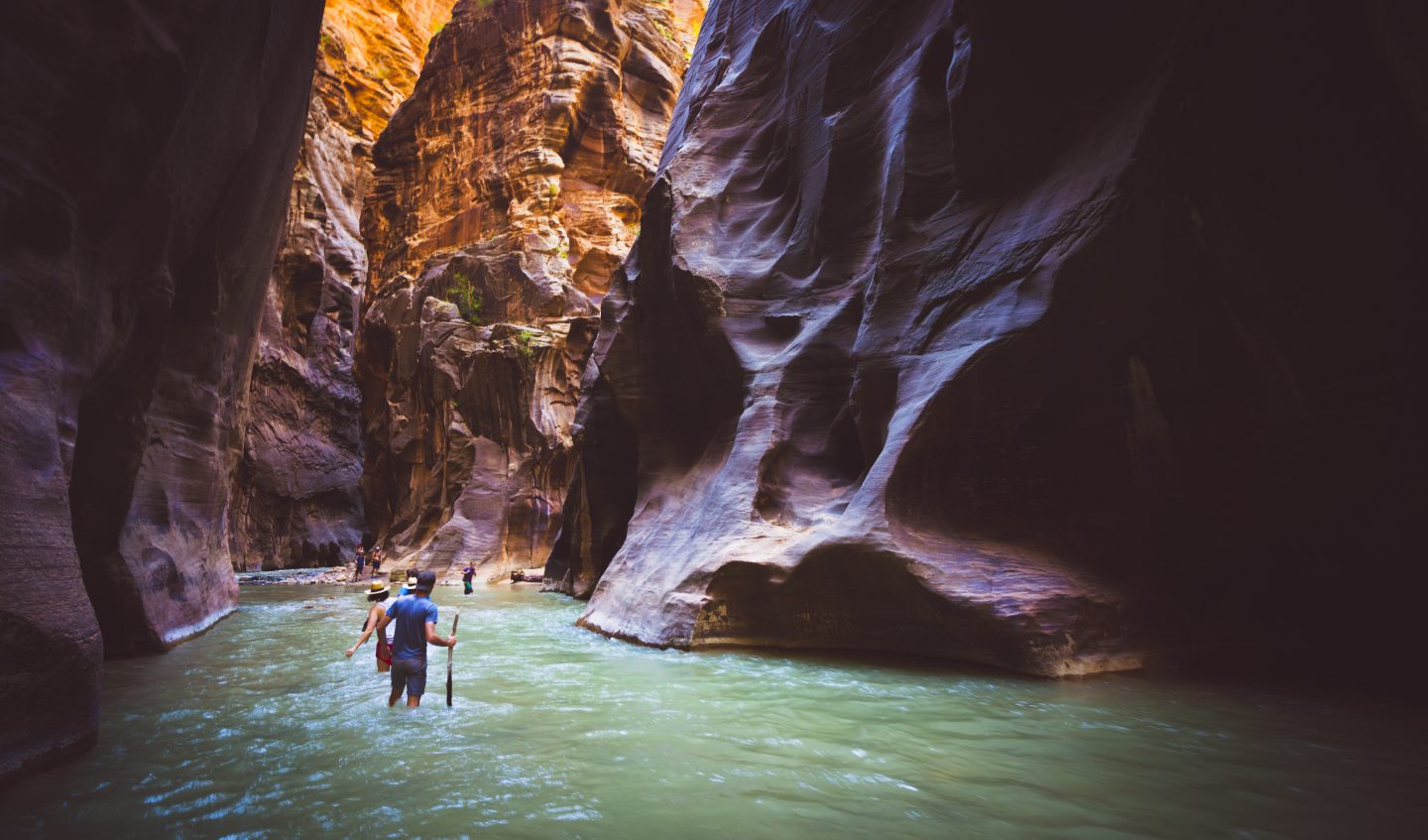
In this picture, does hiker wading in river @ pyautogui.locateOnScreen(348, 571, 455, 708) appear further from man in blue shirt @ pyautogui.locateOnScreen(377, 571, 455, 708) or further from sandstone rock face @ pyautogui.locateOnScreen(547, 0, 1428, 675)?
sandstone rock face @ pyautogui.locateOnScreen(547, 0, 1428, 675)

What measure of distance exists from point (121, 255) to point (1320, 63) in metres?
10.7

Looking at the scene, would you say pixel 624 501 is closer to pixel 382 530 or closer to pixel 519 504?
pixel 519 504

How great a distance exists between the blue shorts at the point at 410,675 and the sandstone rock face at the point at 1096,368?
12.0ft

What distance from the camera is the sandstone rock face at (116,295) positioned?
4.16 metres

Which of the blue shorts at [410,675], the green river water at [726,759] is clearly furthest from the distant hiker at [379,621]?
the blue shorts at [410,675]

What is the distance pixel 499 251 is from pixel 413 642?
24.5 meters

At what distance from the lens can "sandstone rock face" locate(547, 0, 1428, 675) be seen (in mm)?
6641

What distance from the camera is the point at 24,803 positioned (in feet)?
11.3

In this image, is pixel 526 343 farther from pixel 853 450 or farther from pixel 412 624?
pixel 412 624

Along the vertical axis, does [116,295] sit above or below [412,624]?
above

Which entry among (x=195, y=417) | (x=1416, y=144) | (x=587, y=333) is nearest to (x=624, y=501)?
(x=195, y=417)

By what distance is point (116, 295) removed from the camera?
240 inches

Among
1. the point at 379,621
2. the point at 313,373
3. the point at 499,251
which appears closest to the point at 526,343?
the point at 499,251

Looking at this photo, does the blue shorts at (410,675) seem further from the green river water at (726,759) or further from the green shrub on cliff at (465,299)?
the green shrub on cliff at (465,299)
